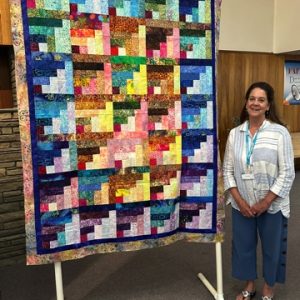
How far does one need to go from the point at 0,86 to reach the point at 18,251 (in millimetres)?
1387

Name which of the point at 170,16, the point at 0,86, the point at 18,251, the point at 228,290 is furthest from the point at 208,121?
the point at 0,86

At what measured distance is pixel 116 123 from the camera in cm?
162

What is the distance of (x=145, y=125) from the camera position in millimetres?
1672

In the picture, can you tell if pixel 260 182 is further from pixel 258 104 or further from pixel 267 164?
pixel 258 104

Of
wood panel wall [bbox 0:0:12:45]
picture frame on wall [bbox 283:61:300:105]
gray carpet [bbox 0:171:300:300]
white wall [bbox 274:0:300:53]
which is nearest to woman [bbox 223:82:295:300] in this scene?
gray carpet [bbox 0:171:300:300]

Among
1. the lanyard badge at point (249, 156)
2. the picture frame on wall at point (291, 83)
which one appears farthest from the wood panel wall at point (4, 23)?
the picture frame on wall at point (291, 83)

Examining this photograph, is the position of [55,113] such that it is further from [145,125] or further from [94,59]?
[145,125]

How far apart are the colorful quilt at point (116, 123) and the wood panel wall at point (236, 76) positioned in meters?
3.55

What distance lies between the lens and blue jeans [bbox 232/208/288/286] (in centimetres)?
178

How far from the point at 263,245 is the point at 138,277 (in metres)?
0.87

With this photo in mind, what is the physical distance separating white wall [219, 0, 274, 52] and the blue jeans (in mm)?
3831

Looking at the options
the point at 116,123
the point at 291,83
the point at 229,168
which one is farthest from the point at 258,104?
the point at 291,83

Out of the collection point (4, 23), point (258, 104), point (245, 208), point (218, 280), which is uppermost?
point (4, 23)

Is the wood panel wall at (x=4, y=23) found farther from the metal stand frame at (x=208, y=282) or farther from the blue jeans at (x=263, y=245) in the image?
the blue jeans at (x=263, y=245)
